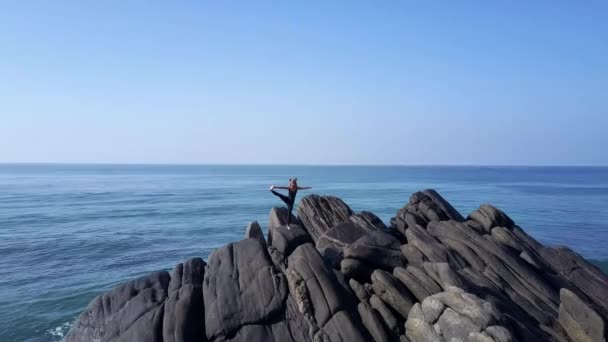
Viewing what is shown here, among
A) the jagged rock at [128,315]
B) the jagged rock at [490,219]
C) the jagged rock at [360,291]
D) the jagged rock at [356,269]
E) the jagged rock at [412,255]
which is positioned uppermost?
the jagged rock at [490,219]

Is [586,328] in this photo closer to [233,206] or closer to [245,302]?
[245,302]

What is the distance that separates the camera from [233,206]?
283 feet

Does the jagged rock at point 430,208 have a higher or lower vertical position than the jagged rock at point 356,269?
higher

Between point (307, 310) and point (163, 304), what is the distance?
6.65 metres

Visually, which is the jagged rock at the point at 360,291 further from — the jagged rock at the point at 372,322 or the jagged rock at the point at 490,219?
the jagged rock at the point at 490,219

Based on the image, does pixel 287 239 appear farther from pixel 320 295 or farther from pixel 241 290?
pixel 320 295

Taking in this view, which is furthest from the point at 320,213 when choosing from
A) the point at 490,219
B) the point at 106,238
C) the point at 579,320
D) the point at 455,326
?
the point at 106,238

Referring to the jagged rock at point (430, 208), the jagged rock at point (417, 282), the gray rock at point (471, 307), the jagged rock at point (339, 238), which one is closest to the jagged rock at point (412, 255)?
the jagged rock at point (417, 282)

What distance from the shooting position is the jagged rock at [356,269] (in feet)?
65.3

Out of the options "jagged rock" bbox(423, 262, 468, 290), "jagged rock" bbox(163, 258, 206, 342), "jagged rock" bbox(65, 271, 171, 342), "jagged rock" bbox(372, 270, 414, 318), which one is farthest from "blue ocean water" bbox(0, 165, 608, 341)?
"jagged rock" bbox(423, 262, 468, 290)

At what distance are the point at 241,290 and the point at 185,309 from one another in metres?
2.49

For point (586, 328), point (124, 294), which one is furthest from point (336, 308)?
point (124, 294)

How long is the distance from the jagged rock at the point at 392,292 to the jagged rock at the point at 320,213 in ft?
30.4

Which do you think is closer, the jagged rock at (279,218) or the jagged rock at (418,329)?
the jagged rock at (418,329)
